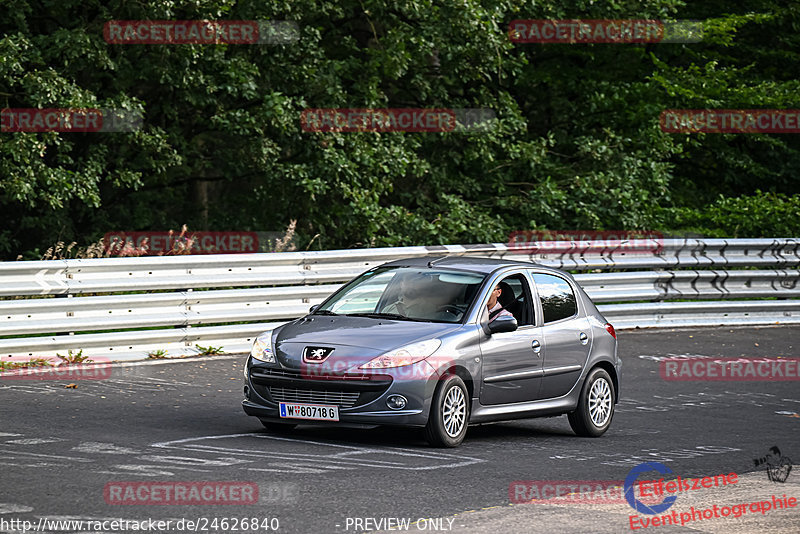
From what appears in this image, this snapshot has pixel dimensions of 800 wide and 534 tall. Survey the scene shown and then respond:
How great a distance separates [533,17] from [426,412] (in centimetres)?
1628

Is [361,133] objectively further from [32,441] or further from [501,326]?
[32,441]

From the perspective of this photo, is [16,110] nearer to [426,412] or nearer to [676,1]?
[426,412]

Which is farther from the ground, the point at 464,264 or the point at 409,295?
the point at 464,264

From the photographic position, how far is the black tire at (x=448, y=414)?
378 inches

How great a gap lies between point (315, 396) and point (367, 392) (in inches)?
15.9

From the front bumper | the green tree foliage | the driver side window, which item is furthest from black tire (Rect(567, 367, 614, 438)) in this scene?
the green tree foliage

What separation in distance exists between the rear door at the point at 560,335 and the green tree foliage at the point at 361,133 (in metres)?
9.66

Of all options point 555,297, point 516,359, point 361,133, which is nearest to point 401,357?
point 516,359

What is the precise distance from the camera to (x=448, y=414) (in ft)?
32.0

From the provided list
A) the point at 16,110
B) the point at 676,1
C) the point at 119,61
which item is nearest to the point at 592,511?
the point at 16,110

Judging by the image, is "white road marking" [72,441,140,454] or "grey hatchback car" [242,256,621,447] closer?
"white road marking" [72,441,140,454]

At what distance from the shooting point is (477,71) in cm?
2317

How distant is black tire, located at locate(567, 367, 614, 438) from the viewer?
36.3ft

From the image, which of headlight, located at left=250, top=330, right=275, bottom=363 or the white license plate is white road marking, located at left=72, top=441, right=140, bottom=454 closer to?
the white license plate
